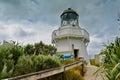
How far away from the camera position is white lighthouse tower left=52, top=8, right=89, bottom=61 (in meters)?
23.8

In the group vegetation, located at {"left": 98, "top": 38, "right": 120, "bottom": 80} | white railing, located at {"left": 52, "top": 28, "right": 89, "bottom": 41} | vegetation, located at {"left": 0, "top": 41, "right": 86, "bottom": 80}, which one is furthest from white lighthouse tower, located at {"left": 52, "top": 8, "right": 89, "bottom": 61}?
vegetation, located at {"left": 98, "top": 38, "right": 120, "bottom": 80}

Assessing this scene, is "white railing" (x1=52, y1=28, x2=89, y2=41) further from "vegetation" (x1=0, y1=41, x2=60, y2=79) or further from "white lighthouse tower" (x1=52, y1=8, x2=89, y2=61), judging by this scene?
"vegetation" (x1=0, y1=41, x2=60, y2=79)

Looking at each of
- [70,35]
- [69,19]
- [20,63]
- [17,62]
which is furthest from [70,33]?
[20,63]

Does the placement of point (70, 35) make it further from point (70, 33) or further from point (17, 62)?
point (17, 62)

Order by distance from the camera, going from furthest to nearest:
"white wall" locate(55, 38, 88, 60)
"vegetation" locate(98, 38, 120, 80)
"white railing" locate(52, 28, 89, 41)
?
"white wall" locate(55, 38, 88, 60)
"white railing" locate(52, 28, 89, 41)
"vegetation" locate(98, 38, 120, 80)

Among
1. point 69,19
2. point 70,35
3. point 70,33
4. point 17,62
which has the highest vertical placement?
point 69,19

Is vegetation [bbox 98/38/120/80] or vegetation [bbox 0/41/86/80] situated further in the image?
vegetation [bbox 0/41/86/80]

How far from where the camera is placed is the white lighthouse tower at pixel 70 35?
938 inches

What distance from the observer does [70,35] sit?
23844 millimetres

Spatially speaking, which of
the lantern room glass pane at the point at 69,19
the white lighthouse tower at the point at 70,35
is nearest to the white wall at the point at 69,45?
the white lighthouse tower at the point at 70,35

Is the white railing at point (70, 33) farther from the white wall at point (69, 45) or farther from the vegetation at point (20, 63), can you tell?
the vegetation at point (20, 63)

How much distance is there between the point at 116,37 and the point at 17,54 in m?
3.97

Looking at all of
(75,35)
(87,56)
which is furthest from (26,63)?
(87,56)

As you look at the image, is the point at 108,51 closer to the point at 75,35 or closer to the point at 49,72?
the point at 49,72
